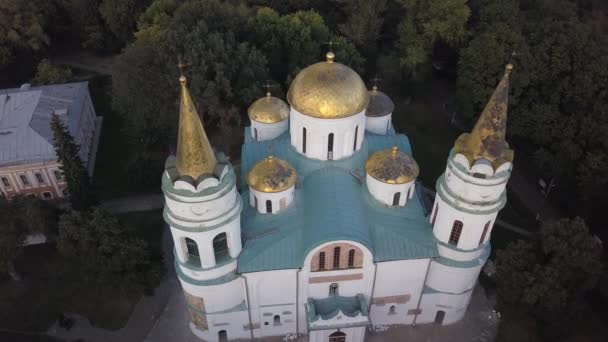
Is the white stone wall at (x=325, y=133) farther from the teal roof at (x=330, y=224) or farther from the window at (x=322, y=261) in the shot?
the window at (x=322, y=261)

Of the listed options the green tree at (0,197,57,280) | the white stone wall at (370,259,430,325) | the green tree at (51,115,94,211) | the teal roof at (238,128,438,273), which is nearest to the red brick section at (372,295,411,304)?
the white stone wall at (370,259,430,325)

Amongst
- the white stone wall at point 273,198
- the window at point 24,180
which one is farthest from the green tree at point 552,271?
the window at point 24,180

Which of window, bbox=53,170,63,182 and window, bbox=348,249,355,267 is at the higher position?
window, bbox=348,249,355,267

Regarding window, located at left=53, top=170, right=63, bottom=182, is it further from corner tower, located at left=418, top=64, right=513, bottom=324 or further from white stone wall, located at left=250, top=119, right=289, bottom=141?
corner tower, located at left=418, top=64, right=513, bottom=324

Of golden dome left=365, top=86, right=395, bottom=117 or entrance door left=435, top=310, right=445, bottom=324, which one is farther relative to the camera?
golden dome left=365, top=86, right=395, bottom=117

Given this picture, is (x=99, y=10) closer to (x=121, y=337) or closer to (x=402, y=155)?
(x=121, y=337)

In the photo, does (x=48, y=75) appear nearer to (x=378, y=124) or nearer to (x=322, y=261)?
(x=378, y=124)

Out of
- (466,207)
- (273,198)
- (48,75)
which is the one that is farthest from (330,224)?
(48,75)

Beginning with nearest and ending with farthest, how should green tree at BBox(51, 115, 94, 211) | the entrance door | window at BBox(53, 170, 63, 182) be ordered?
the entrance door
green tree at BBox(51, 115, 94, 211)
window at BBox(53, 170, 63, 182)
